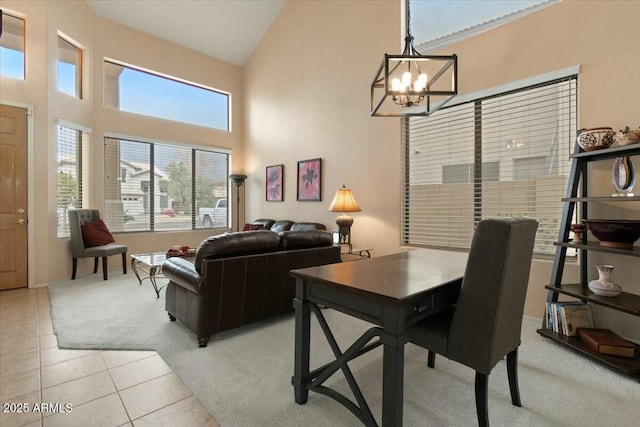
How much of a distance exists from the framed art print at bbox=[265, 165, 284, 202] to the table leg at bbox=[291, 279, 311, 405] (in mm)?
4332

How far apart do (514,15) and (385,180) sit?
89.0 inches

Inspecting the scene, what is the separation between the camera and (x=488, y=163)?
3.55 m

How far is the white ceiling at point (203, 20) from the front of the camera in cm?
527

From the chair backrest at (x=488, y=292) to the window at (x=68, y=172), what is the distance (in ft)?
18.2

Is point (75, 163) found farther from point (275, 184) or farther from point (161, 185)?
point (275, 184)

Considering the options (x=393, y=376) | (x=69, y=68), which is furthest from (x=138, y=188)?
(x=393, y=376)

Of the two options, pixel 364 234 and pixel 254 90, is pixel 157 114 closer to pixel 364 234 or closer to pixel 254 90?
pixel 254 90

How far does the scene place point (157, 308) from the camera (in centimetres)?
342

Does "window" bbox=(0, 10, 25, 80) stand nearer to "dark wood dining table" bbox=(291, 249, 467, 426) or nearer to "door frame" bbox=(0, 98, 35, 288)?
"door frame" bbox=(0, 98, 35, 288)

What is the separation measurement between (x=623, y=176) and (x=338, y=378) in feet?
8.73

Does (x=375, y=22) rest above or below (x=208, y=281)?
above

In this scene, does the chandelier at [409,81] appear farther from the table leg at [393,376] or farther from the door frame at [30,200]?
the door frame at [30,200]

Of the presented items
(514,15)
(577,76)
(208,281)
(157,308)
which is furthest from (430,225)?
(157,308)

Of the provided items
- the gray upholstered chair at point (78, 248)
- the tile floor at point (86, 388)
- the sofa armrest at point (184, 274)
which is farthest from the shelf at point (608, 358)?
the gray upholstered chair at point (78, 248)
